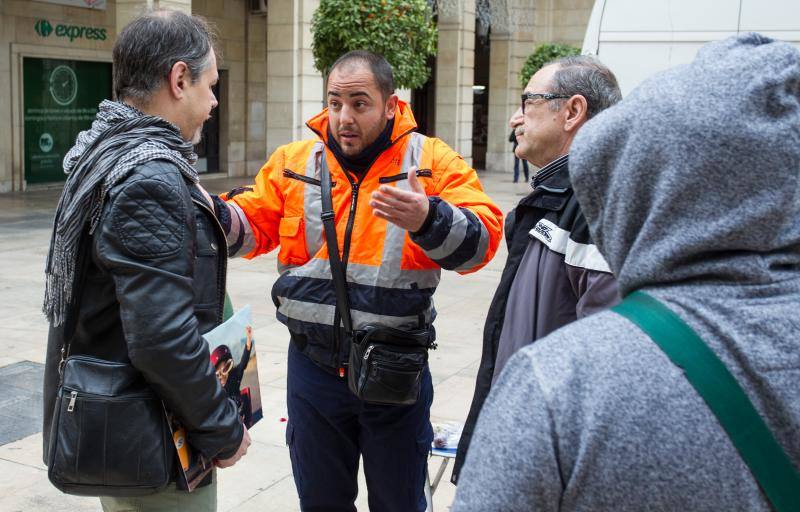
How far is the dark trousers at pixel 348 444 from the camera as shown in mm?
3227

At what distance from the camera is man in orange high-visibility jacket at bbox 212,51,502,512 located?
10.4ft

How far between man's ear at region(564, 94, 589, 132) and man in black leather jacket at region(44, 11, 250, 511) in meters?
1.09

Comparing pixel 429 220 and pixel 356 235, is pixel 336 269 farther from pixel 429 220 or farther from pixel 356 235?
pixel 429 220

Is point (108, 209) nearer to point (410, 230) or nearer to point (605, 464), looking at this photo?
point (410, 230)

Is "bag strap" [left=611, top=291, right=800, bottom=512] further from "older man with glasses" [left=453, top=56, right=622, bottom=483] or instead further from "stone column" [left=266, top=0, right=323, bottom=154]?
"stone column" [left=266, top=0, right=323, bottom=154]

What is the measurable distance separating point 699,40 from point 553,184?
473 centimetres

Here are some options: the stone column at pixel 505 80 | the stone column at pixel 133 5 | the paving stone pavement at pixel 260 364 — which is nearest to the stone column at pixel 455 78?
the stone column at pixel 505 80

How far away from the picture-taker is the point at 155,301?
7.38ft

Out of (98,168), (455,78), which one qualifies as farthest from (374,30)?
(455,78)

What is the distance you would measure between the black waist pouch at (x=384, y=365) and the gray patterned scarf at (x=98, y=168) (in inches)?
34.8

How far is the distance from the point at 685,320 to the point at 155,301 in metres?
1.41

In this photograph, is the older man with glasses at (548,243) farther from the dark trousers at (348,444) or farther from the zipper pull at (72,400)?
the zipper pull at (72,400)

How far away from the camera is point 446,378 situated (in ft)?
20.6

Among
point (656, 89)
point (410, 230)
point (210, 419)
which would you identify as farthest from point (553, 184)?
point (656, 89)
